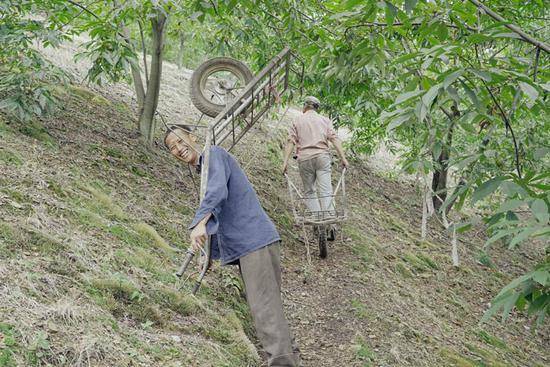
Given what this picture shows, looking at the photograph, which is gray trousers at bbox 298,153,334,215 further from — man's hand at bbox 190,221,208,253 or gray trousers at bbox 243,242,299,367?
man's hand at bbox 190,221,208,253

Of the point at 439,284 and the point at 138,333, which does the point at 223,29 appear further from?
the point at 439,284

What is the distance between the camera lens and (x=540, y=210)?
2.11 metres

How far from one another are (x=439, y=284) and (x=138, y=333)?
6595 millimetres

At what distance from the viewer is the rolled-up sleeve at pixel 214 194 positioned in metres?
3.73

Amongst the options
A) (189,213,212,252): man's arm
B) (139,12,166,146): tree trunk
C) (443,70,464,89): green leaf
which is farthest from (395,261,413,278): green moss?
(443,70,464,89): green leaf

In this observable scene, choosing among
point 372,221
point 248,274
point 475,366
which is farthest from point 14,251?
point 372,221

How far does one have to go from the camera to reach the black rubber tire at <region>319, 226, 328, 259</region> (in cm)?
765

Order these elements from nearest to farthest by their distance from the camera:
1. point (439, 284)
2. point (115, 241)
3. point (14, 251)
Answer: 1. point (14, 251)
2. point (115, 241)
3. point (439, 284)

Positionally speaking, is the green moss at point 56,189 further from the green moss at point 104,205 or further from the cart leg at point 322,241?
A: the cart leg at point 322,241

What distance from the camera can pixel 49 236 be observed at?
14.3 ft

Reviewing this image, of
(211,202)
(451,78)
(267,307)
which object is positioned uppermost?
(451,78)

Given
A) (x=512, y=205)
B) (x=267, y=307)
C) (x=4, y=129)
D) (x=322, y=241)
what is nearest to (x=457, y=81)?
(x=512, y=205)

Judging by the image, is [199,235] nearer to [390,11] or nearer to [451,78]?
[390,11]

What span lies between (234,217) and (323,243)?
13.1ft
